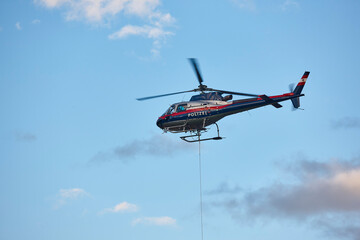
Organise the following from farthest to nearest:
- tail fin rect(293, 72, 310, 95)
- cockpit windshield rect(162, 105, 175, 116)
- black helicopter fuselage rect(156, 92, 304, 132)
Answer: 1. cockpit windshield rect(162, 105, 175, 116)
2. tail fin rect(293, 72, 310, 95)
3. black helicopter fuselage rect(156, 92, 304, 132)

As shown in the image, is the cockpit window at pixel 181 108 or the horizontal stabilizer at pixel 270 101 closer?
the horizontal stabilizer at pixel 270 101

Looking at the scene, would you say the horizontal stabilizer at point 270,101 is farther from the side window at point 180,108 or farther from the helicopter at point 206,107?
the side window at point 180,108

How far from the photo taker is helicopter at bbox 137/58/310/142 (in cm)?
5516

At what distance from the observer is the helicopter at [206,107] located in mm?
55156

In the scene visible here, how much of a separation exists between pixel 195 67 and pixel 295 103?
37.7ft

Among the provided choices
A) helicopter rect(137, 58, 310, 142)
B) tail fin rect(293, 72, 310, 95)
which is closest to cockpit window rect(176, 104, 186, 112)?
helicopter rect(137, 58, 310, 142)

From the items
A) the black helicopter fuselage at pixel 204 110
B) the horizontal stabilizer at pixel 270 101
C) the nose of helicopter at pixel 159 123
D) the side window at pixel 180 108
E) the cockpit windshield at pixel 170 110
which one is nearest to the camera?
the horizontal stabilizer at pixel 270 101

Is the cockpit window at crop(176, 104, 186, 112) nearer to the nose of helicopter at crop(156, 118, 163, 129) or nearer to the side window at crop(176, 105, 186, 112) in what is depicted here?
the side window at crop(176, 105, 186, 112)

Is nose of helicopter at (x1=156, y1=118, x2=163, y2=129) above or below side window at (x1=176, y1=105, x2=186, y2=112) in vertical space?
below

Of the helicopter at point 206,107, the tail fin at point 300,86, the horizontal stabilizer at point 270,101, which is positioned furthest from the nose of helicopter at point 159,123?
the tail fin at point 300,86

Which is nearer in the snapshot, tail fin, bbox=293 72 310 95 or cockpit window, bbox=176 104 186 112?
tail fin, bbox=293 72 310 95

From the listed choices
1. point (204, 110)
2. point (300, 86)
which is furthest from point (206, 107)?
point (300, 86)

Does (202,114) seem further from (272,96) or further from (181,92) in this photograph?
(272,96)

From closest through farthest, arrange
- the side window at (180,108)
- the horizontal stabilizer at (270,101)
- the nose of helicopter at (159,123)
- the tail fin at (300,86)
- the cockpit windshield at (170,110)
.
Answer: the horizontal stabilizer at (270,101), the tail fin at (300,86), the side window at (180,108), the cockpit windshield at (170,110), the nose of helicopter at (159,123)
